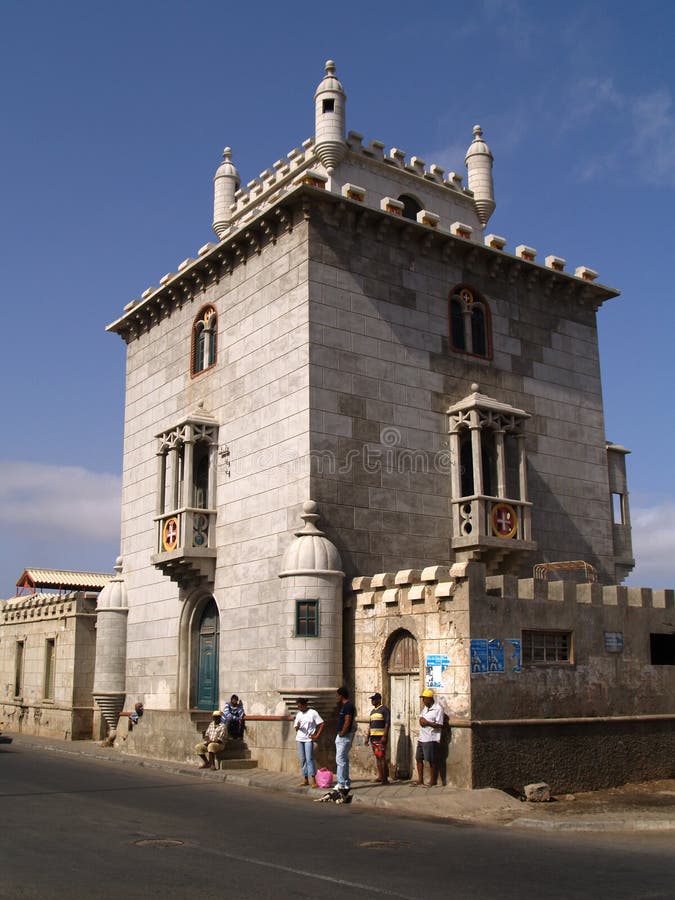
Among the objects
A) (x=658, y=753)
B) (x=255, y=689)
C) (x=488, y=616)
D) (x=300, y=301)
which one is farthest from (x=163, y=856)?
(x=300, y=301)

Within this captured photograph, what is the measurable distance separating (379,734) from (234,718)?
4471 mm

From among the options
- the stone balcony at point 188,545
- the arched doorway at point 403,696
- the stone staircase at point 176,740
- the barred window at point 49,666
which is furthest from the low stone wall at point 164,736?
the barred window at point 49,666

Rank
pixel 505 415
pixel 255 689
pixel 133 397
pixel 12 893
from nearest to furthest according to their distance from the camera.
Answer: pixel 12 893
pixel 255 689
pixel 505 415
pixel 133 397

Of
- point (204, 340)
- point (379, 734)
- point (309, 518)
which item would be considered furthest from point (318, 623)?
point (204, 340)

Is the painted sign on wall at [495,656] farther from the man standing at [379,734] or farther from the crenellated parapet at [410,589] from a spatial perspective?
the man standing at [379,734]

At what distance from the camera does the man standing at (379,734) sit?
17.7 metres

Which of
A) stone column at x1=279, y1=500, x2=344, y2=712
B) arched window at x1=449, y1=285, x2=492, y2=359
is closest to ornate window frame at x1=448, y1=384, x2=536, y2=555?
arched window at x1=449, y1=285, x2=492, y2=359

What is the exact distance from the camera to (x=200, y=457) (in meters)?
25.2

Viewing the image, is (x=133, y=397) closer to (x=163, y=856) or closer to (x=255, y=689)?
(x=255, y=689)

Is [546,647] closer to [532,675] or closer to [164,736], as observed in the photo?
[532,675]

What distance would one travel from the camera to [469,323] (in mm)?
25109

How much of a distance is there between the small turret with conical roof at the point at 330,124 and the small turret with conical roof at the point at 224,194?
4.81 m

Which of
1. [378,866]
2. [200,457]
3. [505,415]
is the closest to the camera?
[378,866]

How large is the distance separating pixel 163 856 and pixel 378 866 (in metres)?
2.38
